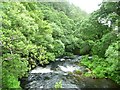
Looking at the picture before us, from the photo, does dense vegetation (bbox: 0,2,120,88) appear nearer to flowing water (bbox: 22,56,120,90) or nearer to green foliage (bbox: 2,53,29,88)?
green foliage (bbox: 2,53,29,88)

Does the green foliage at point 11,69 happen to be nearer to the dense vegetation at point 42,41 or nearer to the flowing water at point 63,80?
the dense vegetation at point 42,41

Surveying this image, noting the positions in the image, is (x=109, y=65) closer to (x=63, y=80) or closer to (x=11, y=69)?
(x=63, y=80)

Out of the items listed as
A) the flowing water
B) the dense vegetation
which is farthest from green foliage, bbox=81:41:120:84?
the flowing water

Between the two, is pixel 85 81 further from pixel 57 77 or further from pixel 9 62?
pixel 9 62

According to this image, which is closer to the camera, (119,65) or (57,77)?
(119,65)

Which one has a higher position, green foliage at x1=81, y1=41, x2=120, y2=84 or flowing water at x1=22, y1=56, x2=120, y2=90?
green foliage at x1=81, y1=41, x2=120, y2=84

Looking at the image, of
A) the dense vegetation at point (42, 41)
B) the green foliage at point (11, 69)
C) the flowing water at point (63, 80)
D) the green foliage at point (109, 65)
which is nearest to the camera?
the dense vegetation at point (42, 41)

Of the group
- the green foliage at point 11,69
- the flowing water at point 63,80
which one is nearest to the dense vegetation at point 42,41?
the green foliage at point 11,69

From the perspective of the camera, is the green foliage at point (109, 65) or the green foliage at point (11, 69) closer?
the green foliage at point (109, 65)

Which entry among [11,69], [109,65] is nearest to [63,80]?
[109,65]

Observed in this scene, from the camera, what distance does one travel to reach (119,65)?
32.8ft

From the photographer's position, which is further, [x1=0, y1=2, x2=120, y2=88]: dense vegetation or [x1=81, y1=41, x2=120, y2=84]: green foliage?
[x1=81, y1=41, x2=120, y2=84]: green foliage

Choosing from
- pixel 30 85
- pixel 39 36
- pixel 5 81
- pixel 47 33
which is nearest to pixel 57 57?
pixel 47 33

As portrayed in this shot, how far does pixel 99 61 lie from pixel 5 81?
28.4 feet
